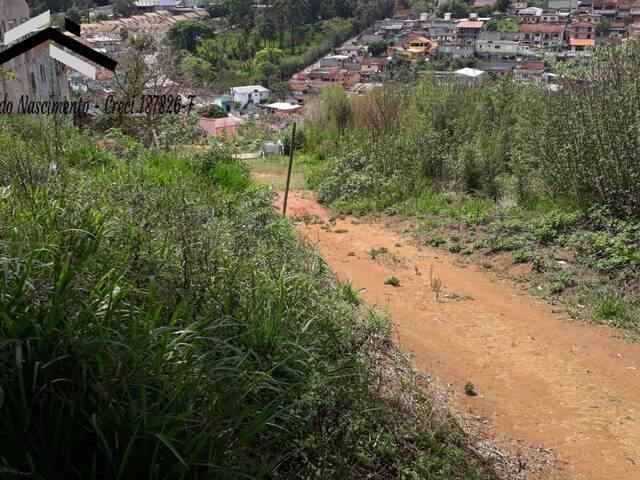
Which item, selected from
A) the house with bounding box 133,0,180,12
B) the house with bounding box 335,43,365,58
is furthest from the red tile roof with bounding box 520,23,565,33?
the house with bounding box 133,0,180,12

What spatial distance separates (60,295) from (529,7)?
70333 millimetres

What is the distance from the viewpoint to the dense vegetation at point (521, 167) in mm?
6324

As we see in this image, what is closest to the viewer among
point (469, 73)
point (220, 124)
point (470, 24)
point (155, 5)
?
point (220, 124)

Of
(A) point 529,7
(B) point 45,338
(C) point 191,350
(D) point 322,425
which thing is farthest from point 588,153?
(A) point 529,7

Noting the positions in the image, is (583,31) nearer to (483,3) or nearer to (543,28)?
(543,28)

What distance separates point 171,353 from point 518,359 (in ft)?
10.4

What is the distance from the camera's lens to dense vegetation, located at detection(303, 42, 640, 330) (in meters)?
6.32

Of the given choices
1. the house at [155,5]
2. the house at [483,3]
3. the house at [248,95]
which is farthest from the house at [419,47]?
the house at [155,5]

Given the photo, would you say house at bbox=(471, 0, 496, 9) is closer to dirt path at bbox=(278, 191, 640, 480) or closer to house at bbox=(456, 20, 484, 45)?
house at bbox=(456, 20, 484, 45)

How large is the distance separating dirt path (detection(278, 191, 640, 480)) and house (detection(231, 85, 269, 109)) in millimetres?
20981

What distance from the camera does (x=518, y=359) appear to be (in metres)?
4.51

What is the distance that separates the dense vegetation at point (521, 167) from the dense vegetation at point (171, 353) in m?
3.11

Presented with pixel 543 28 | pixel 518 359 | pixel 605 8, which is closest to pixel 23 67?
pixel 518 359

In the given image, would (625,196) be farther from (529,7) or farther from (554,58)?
(529,7)
